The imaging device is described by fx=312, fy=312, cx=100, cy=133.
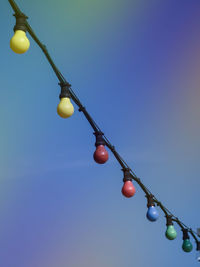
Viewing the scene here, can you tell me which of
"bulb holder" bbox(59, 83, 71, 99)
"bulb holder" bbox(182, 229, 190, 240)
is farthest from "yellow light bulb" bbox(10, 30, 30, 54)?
"bulb holder" bbox(182, 229, 190, 240)

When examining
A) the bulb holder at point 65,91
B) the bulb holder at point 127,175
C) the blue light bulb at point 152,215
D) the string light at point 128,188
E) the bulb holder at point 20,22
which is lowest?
the blue light bulb at point 152,215

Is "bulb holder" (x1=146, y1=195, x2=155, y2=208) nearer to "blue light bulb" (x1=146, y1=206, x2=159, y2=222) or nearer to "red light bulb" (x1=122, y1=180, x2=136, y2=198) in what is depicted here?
"blue light bulb" (x1=146, y1=206, x2=159, y2=222)

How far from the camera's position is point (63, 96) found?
3.07 meters

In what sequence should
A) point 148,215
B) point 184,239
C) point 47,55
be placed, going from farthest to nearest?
point 184,239 → point 148,215 → point 47,55

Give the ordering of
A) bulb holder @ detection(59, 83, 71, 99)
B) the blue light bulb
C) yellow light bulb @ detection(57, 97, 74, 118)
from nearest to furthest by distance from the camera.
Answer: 1. yellow light bulb @ detection(57, 97, 74, 118)
2. bulb holder @ detection(59, 83, 71, 99)
3. the blue light bulb

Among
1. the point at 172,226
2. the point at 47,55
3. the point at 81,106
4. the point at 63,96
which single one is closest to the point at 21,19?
the point at 47,55

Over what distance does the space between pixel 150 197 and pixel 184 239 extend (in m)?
2.11

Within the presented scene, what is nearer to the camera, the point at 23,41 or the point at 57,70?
the point at 23,41

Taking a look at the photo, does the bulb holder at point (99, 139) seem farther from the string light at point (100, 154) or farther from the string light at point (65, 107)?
the string light at point (65, 107)

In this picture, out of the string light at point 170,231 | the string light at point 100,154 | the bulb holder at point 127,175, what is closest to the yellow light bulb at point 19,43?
the string light at point 100,154

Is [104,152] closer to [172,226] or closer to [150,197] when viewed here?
[150,197]

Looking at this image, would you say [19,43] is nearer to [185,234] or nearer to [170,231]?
[170,231]

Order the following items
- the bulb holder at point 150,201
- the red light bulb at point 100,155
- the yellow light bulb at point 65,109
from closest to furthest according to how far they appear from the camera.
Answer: the yellow light bulb at point 65,109 < the red light bulb at point 100,155 < the bulb holder at point 150,201

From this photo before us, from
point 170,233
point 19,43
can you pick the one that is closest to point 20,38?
point 19,43
